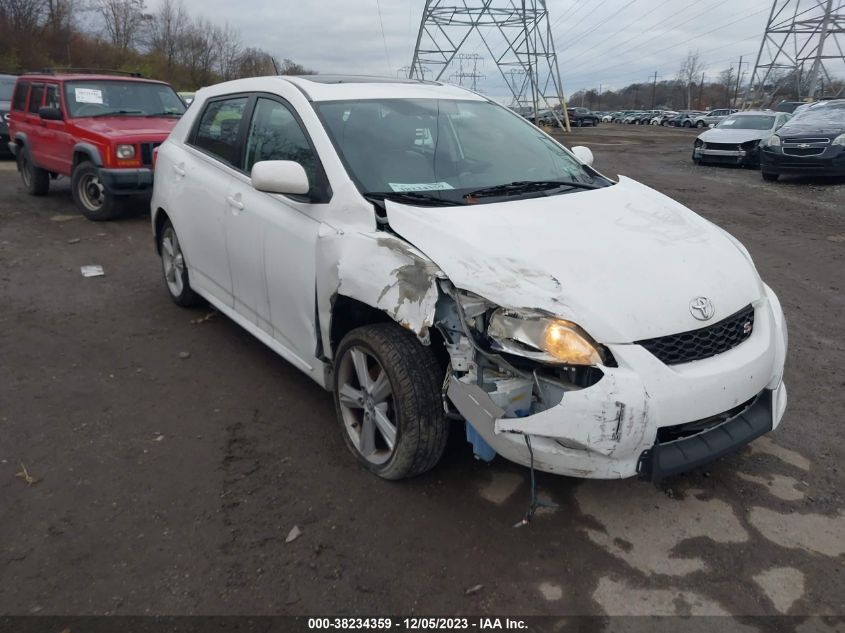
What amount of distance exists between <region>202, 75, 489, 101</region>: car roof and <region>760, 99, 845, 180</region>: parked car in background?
A: 10.6 m

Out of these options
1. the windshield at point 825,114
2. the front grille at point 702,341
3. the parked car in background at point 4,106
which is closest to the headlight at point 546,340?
the front grille at point 702,341

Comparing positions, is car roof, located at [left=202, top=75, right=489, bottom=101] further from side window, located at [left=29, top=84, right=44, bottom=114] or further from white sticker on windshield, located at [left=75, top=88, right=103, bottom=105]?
side window, located at [left=29, top=84, right=44, bottom=114]

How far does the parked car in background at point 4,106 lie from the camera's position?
580 inches

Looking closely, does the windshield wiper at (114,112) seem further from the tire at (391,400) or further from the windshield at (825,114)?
the windshield at (825,114)

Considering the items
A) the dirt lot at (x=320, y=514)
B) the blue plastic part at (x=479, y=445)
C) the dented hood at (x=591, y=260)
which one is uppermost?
the dented hood at (x=591, y=260)

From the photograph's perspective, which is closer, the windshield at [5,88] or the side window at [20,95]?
the side window at [20,95]

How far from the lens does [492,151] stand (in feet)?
12.3

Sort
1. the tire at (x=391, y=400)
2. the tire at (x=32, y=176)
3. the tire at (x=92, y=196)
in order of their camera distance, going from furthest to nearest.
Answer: the tire at (x=32, y=176) < the tire at (x=92, y=196) < the tire at (x=391, y=400)

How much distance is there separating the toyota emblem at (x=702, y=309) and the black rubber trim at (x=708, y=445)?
47cm

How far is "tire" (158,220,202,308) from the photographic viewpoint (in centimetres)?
501

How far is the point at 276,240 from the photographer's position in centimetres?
345

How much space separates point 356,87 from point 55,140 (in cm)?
723

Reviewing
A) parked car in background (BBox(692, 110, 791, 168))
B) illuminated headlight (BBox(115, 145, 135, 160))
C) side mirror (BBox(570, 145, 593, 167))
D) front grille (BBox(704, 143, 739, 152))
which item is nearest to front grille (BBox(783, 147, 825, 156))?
parked car in background (BBox(692, 110, 791, 168))

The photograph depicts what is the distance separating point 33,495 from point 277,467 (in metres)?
1.07
